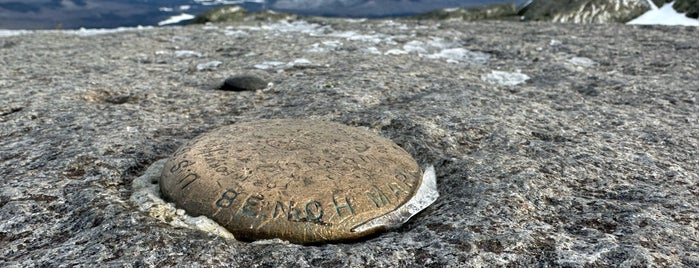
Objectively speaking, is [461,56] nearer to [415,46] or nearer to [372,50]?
[415,46]

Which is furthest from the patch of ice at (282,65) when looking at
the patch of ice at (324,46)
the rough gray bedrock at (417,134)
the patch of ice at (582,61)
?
the patch of ice at (582,61)

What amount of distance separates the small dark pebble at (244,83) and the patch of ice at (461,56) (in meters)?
2.80

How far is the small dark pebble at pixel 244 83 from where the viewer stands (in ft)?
17.7

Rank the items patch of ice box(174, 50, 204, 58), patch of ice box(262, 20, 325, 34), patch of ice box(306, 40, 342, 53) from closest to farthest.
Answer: patch of ice box(174, 50, 204, 58) → patch of ice box(306, 40, 342, 53) → patch of ice box(262, 20, 325, 34)

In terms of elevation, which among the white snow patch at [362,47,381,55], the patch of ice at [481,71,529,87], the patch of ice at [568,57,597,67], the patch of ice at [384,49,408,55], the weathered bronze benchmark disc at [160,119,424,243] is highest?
the white snow patch at [362,47,381,55]

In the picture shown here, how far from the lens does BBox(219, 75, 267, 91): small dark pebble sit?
5409mm

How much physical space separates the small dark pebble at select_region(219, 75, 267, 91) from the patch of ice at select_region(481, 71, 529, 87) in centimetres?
259

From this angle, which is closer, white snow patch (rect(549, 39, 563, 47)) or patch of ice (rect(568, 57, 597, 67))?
patch of ice (rect(568, 57, 597, 67))

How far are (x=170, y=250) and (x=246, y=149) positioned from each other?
94 centimetres

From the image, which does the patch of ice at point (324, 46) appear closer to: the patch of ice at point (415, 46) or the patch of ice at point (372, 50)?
the patch of ice at point (372, 50)

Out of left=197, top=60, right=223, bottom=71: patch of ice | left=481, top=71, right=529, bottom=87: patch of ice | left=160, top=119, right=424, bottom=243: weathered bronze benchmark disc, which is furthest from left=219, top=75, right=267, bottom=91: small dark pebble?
left=481, top=71, right=529, bottom=87: patch of ice

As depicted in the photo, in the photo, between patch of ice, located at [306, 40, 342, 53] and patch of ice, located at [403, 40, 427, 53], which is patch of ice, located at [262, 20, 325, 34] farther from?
patch of ice, located at [403, 40, 427, 53]

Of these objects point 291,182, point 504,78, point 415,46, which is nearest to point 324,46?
point 415,46

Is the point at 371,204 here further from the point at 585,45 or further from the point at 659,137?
the point at 585,45
